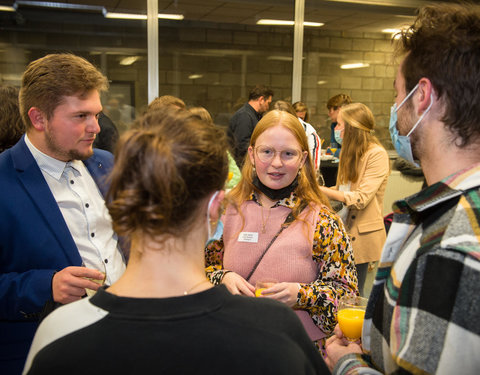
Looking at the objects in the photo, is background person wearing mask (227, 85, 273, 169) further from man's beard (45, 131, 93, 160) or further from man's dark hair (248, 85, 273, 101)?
man's beard (45, 131, 93, 160)

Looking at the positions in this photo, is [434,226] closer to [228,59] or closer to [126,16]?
[126,16]

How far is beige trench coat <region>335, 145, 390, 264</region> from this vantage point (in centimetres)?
294

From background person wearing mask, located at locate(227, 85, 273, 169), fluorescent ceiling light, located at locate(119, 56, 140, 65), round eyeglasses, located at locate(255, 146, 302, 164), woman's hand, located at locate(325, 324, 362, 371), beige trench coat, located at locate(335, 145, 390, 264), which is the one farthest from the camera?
fluorescent ceiling light, located at locate(119, 56, 140, 65)

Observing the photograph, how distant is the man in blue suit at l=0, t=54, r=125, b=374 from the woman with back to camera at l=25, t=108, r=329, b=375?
57 cm

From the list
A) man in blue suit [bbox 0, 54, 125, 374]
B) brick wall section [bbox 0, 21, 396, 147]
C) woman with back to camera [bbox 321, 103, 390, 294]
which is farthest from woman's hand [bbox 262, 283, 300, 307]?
brick wall section [bbox 0, 21, 396, 147]

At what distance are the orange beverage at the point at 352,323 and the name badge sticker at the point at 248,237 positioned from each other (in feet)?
1.66

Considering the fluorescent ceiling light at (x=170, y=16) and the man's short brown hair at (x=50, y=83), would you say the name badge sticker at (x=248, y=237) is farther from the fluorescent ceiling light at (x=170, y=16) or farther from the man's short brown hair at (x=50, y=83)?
the fluorescent ceiling light at (x=170, y=16)

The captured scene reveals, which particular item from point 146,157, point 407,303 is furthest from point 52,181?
point 407,303

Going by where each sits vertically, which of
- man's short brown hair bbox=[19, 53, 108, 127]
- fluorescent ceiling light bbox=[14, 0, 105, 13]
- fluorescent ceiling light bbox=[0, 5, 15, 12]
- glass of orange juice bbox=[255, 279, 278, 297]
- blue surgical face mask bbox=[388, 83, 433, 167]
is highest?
fluorescent ceiling light bbox=[14, 0, 105, 13]

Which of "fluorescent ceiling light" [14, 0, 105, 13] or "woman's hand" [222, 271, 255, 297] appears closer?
"woman's hand" [222, 271, 255, 297]

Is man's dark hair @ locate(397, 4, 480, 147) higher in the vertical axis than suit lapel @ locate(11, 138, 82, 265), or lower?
higher

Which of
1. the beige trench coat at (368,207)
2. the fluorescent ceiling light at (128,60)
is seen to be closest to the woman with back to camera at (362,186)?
the beige trench coat at (368,207)

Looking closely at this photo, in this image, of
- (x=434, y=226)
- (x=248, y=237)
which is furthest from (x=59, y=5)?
(x=434, y=226)

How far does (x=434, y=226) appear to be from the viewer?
901 mm
